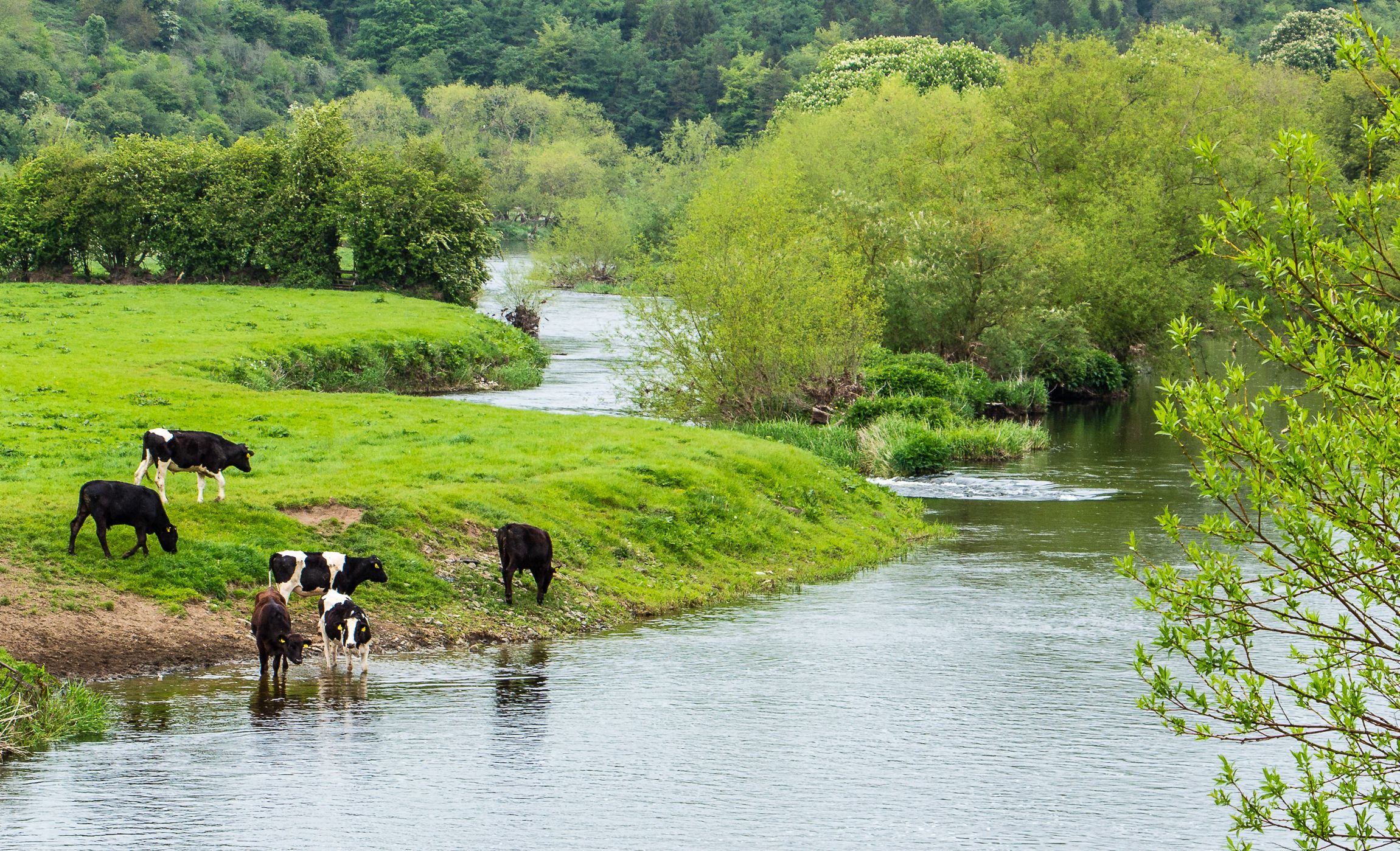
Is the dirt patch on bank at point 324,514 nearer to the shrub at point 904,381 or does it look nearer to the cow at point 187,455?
the cow at point 187,455

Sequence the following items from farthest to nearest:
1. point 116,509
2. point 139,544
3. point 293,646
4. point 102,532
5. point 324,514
A: point 324,514 → point 139,544 → point 102,532 → point 116,509 → point 293,646

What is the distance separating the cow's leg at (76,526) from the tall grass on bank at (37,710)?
3382mm

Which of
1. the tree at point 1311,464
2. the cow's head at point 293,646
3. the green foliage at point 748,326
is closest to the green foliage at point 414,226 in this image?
the green foliage at point 748,326

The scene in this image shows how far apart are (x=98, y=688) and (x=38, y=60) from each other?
159m

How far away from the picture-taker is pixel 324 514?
22453 mm

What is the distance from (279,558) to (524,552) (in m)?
3.98

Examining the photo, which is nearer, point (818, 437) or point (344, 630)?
point (344, 630)

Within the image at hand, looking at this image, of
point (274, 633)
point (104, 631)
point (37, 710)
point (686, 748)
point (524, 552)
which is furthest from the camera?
point (524, 552)

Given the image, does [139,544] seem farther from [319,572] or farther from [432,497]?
[432,497]

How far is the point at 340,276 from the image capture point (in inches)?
2827

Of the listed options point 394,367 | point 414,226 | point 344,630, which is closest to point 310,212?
point 414,226

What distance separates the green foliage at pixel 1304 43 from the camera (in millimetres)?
105625

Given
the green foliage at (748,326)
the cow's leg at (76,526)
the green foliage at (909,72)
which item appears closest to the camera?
the cow's leg at (76,526)

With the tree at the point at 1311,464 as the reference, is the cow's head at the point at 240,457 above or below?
below
